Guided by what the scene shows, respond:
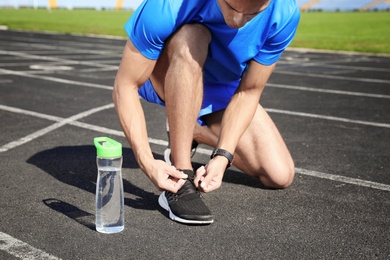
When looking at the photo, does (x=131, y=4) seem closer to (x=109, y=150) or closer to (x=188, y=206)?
(x=188, y=206)

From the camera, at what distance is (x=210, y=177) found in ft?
10.9

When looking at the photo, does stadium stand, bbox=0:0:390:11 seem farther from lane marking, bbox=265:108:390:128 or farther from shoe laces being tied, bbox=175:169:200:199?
shoe laces being tied, bbox=175:169:200:199

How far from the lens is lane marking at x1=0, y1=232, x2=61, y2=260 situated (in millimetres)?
2834

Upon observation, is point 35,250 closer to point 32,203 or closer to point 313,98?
point 32,203

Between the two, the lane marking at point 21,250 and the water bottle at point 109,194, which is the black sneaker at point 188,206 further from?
the lane marking at point 21,250

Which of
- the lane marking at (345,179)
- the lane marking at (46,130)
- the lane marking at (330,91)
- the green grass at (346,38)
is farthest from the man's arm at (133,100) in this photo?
the green grass at (346,38)

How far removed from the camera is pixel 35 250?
292cm

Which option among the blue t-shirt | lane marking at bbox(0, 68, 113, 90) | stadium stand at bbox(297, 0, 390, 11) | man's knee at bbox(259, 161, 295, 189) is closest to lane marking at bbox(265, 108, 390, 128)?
man's knee at bbox(259, 161, 295, 189)

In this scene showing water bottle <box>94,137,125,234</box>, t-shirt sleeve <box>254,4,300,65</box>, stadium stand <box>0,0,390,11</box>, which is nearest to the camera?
water bottle <box>94,137,125,234</box>

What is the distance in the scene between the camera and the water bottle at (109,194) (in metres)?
3.23

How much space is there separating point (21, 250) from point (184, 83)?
1331 millimetres

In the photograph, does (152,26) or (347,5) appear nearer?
(152,26)

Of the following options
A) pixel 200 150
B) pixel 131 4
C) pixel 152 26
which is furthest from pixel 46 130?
pixel 131 4

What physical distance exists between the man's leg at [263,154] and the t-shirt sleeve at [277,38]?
702 mm
